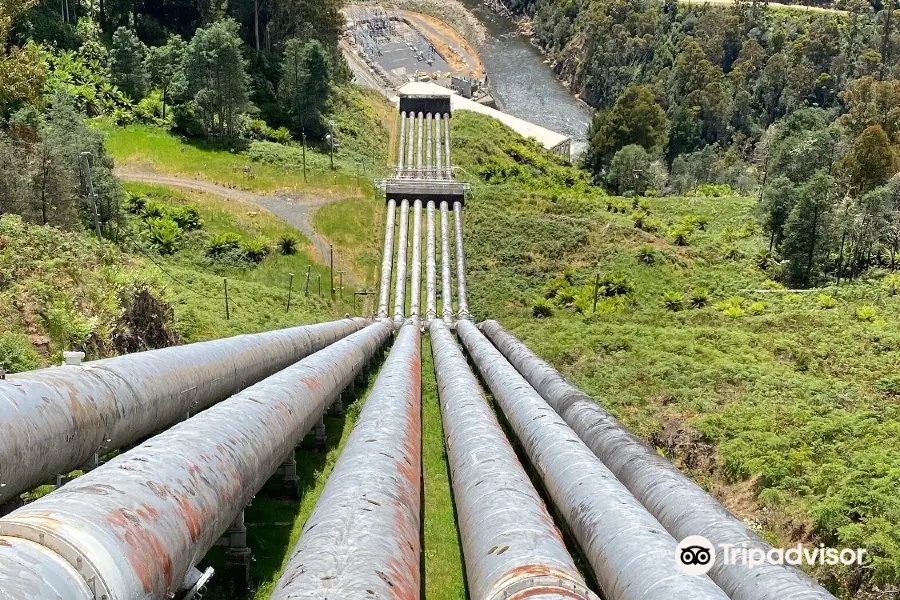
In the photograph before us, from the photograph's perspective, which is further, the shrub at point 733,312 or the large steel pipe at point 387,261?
the large steel pipe at point 387,261

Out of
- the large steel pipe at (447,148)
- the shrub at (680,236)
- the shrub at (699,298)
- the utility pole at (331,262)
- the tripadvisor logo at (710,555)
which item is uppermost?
the large steel pipe at (447,148)

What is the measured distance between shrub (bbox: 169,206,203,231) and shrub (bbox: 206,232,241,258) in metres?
2.22

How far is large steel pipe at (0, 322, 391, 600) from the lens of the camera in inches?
321

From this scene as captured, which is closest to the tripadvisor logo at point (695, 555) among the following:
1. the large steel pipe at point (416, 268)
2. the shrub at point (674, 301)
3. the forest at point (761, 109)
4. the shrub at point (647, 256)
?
the large steel pipe at point (416, 268)

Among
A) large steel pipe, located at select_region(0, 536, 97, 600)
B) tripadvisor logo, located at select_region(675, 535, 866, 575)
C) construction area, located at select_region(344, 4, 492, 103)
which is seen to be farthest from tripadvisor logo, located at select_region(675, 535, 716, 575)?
construction area, located at select_region(344, 4, 492, 103)

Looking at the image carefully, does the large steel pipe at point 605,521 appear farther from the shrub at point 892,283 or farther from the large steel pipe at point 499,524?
the shrub at point 892,283

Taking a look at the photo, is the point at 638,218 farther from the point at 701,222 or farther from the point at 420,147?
the point at 420,147

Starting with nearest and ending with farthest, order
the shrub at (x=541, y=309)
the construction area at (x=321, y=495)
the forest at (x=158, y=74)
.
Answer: the construction area at (x=321, y=495)
the forest at (x=158, y=74)
the shrub at (x=541, y=309)

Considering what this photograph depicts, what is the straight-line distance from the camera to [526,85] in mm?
151875

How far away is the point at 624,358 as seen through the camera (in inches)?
1288

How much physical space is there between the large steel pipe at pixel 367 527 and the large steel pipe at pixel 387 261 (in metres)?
30.5

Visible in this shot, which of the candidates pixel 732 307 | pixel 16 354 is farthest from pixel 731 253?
pixel 16 354

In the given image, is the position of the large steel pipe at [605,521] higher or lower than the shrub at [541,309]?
lower

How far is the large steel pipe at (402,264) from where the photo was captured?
47.4m
